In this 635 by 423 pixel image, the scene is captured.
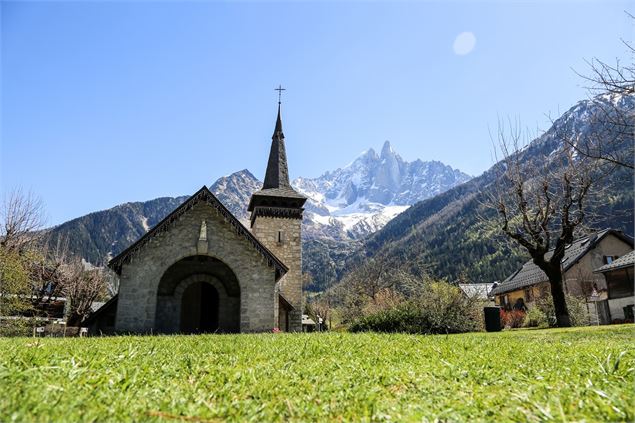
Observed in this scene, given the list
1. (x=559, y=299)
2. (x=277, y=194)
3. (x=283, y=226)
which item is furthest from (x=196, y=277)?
(x=559, y=299)

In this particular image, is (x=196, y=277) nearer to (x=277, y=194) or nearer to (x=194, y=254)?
(x=194, y=254)

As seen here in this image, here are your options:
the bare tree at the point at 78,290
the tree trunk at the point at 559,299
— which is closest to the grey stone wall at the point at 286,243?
the tree trunk at the point at 559,299

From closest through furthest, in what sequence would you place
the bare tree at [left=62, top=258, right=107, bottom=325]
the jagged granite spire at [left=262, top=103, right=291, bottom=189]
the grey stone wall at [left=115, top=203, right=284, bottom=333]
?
the grey stone wall at [left=115, top=203, right=284, bottom=333], the jagged granite spire at [left=262, top=103, right=291, bottom=189], the bare tree at [left=62, top=258, right=107, bottom=325]

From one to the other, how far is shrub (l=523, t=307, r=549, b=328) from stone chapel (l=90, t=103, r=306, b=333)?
20367 millimetres

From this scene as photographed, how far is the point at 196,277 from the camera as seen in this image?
20.5 m

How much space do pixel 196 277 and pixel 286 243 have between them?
12014mm

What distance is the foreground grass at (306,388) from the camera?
3.30 meters

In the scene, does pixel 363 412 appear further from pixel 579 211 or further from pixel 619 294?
pixel 619 294

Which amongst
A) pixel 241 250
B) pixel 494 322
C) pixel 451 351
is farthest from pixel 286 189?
pixel 451 351

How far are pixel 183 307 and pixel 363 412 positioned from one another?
19881 mm

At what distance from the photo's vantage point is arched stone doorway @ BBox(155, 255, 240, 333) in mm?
19875

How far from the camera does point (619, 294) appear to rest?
3712 cm

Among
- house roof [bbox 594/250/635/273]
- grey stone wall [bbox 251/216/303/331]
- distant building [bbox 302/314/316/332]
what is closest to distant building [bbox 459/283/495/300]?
house roof [bbox 594/250/635/273]

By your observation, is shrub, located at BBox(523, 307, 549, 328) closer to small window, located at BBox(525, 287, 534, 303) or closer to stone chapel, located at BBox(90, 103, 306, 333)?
small window, located at BBox(525, 287, 534, 303)
